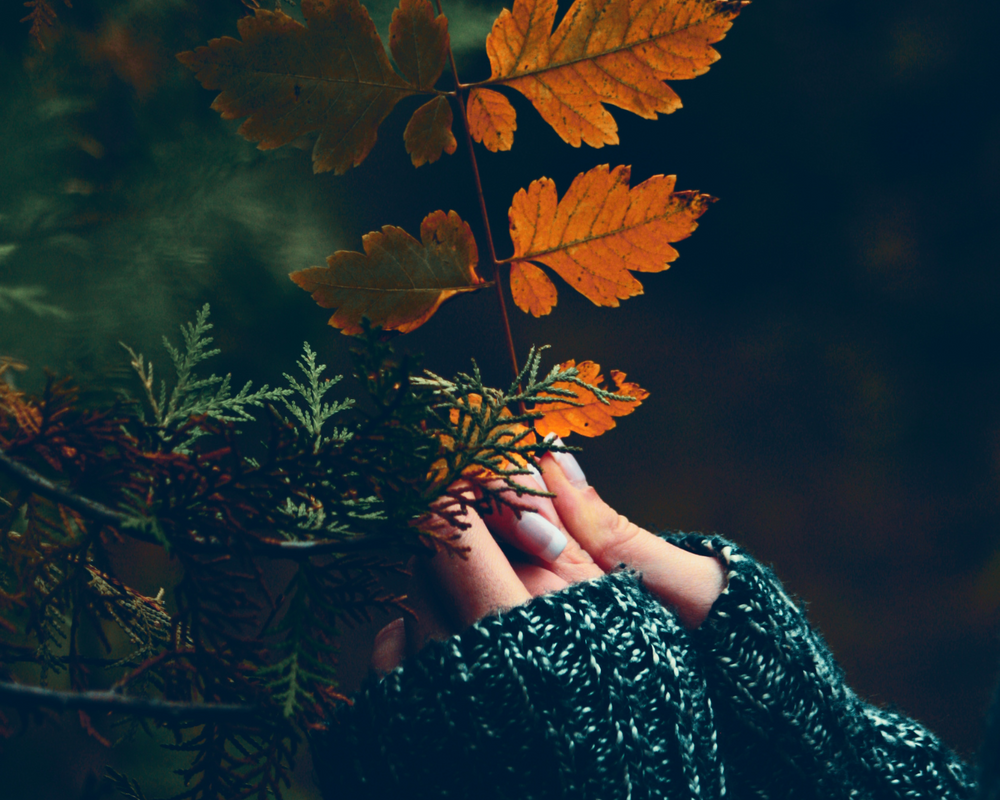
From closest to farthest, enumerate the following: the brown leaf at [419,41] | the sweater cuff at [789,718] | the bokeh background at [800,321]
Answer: the brown leaf at [419,41]
the sweater cuff at [789,718]
the bokeh background at [800,321]

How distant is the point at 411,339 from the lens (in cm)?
72

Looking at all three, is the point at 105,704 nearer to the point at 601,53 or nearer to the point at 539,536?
the point at 539,536

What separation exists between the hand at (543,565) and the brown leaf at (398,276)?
16 cm

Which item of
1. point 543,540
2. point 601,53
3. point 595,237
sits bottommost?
point 543,540

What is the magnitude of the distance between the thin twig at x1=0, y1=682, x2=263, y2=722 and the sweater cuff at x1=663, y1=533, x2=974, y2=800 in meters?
0.37

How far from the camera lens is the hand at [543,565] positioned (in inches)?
17.8

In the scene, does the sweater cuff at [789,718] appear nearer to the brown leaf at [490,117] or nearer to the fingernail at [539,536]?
the fingernail at [539,536]

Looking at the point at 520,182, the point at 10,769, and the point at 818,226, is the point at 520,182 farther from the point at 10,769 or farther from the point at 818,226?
the point at 10,769

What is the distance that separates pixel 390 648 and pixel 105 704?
260 millimetres

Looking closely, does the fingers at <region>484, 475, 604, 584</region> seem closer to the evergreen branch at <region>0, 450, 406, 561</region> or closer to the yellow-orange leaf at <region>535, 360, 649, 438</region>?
the yellow-orange leaf at <region>535, 360, 649, 438</region>

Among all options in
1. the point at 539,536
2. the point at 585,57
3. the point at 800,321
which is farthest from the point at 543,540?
the point at 800,321

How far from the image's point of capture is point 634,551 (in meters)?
0.53

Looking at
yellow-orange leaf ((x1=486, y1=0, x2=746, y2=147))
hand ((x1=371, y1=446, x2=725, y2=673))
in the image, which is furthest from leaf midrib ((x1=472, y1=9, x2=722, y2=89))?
hand ((x1=371, y1=446, x2=725, y2=673))

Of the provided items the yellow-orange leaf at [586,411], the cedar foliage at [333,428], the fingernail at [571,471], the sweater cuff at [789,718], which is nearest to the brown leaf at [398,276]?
the cedar foliage at [333,428]
